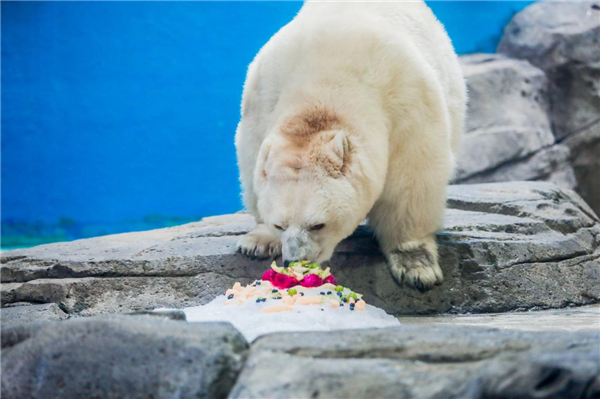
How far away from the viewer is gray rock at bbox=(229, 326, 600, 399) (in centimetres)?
163

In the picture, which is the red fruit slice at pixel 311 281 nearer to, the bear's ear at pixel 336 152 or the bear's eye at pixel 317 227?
the bear's eye at pixel 317 227

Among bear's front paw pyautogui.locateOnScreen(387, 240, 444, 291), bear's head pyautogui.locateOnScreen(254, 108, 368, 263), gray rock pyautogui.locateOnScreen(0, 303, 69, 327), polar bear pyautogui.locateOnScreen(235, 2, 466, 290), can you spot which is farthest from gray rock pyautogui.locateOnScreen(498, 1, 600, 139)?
gray rock pyautogui.locateOnScreen(0, 303, 69, 327)

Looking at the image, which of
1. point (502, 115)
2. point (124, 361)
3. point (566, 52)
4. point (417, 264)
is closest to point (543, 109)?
point (502, 115)

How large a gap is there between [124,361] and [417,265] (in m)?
2.44

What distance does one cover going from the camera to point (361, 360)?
184cm

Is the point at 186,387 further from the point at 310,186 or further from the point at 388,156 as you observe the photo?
the point at 388,156

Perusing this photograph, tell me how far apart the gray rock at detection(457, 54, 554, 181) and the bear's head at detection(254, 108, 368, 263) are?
6.42 meters

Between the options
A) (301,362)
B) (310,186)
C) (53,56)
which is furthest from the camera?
(53,56)

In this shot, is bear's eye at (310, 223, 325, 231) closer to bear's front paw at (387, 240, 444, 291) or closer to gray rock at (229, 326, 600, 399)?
bear's front paw at (387, 240, 444, 291)

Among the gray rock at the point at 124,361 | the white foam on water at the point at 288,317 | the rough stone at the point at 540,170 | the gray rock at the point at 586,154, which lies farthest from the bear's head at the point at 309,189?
the gray rock at the point at 586,154

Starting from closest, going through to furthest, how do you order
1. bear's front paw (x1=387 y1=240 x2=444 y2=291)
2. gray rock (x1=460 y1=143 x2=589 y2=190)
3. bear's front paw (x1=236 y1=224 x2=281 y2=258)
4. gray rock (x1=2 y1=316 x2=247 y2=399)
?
1. gray rock (x1=2 y1=316 x2=247 y2=399)
2. bear's front paw (x1=387 y1=240 x2=444 y2=291)
3. bear's front paw (x1=236 y1=224 x2=281 y2=258)
4. gray rock (x1=460 y1=143 x2=589 y2=190)

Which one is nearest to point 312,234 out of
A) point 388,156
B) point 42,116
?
point 388,156

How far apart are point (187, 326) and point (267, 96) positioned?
2.20 meters

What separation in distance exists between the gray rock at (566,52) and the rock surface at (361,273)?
585 cm
